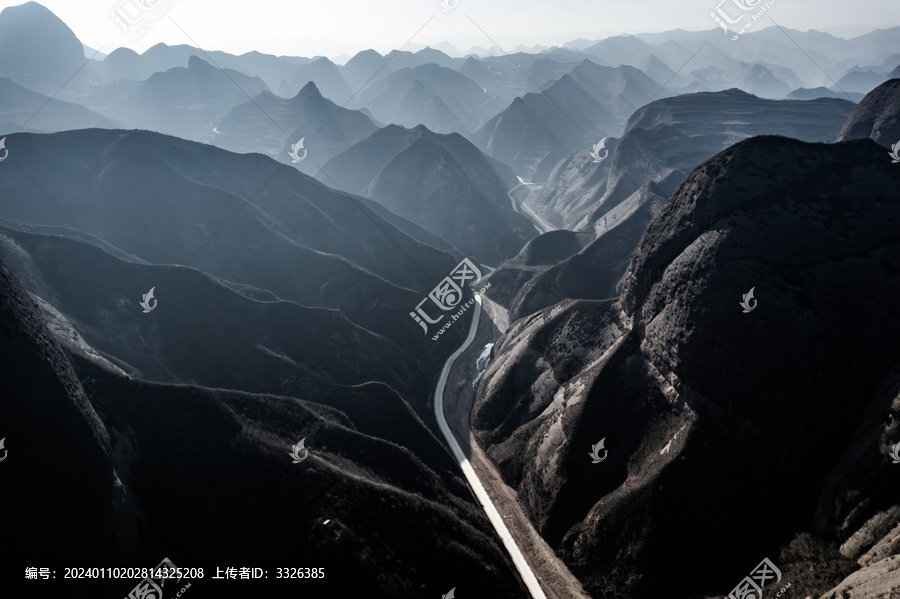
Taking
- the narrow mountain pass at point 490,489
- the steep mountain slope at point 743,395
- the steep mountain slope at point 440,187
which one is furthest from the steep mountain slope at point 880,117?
the narrow mountain pass at point 490,489

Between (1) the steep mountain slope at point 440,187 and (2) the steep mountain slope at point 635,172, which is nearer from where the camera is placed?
(2) the steep mountain slope at point 635,172

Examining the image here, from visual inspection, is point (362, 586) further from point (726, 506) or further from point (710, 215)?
point (710, 215)

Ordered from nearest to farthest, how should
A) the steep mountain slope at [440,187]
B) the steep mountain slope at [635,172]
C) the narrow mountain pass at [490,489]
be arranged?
the narrow mountain pass at [490,489] < the steep mountain slope at [635,172] < the steep mountain slope at [440,187]

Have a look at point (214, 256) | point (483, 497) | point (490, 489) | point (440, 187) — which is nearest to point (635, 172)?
point (440, 187)

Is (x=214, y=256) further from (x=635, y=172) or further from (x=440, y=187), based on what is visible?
(x=635, y=172)

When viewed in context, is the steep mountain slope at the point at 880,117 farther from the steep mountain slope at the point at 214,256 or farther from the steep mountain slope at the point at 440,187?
the steep mountain slope at the point at 214,256

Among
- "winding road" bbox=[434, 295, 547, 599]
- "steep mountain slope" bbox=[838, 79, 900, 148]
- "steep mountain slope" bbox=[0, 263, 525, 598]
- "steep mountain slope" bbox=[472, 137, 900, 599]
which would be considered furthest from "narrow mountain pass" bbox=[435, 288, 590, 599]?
"steep mountain slope" bbox=[838, 79, 900, 148]
